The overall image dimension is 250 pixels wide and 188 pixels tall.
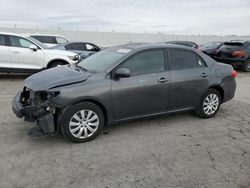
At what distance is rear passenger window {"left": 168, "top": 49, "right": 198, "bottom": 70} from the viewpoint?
15.6 feet

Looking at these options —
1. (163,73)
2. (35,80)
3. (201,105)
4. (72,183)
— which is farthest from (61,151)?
(201,105)

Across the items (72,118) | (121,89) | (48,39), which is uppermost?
(48,39)

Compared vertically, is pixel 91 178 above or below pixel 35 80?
below

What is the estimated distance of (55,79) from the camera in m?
3.99

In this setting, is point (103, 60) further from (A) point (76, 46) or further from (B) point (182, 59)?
(A) point (76, 46)

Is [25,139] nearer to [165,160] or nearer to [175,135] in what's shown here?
[165,160]

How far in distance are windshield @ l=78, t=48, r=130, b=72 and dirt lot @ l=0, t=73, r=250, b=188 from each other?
3.92 ft

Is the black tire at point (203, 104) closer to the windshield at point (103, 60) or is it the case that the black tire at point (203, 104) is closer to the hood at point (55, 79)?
the windshield at point (103, 60)

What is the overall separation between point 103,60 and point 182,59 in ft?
5.28

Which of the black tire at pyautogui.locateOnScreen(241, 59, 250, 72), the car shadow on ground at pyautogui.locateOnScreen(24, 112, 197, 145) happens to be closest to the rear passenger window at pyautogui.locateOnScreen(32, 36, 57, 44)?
the black tire at pyautogui.locateOnScreen(241, 59, 250, 72)

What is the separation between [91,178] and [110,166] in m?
→ 0.37

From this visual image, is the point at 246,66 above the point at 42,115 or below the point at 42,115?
below

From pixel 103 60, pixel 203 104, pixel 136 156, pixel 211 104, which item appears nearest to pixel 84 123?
pixel 136 156

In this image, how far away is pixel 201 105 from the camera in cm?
513
